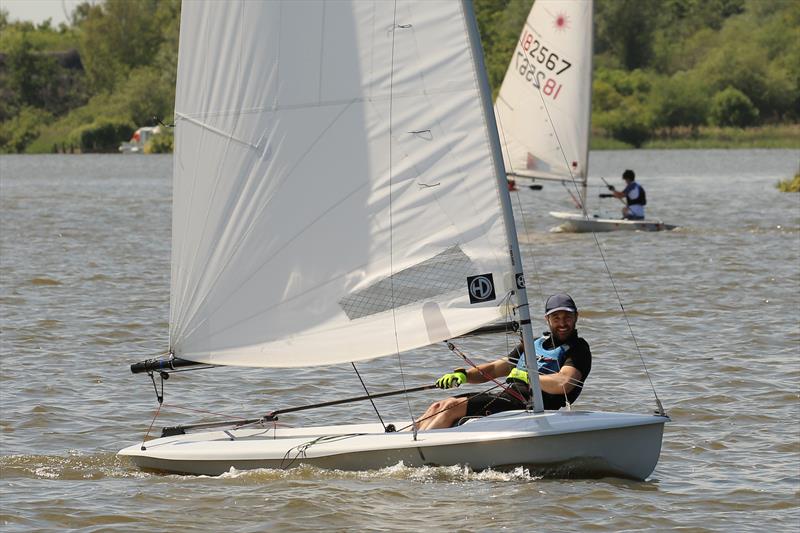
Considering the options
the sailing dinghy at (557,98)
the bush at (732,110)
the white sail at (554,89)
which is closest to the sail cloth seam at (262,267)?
the sailing dinghy at (557,98)

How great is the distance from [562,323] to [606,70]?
260 ft

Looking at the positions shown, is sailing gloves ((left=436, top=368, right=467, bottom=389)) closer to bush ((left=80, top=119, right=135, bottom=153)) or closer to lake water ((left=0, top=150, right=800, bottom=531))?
lake water ((left=0, top=150, right=800, bottom=531))

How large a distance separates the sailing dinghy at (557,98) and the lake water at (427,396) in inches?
68.4

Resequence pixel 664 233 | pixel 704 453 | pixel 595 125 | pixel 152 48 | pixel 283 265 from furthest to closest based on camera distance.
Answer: pixel 152 48 → pixel 595 125 → pixel 664 233 → pixel 704 453 → pixel 283 265

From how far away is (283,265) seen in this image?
9734 mm

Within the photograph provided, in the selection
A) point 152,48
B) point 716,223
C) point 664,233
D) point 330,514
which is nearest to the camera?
point 330,514

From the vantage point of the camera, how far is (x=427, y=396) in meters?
13.1

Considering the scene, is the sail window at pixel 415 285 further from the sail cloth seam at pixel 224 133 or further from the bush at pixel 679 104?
the bush at pixel 679 104

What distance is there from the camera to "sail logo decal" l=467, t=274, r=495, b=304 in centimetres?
934

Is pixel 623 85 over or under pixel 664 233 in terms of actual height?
over

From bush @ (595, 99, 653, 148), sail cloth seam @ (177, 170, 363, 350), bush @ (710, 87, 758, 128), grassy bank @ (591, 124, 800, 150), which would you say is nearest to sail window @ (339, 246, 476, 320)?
sail cloth seam @ (177, 170, 363, 350)

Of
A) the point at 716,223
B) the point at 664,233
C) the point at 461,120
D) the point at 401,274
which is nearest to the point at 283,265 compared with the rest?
the point at 401,274

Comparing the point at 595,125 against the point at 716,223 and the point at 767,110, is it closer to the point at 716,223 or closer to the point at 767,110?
the point at 767,110

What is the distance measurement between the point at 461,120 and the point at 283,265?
1478 millimetres
